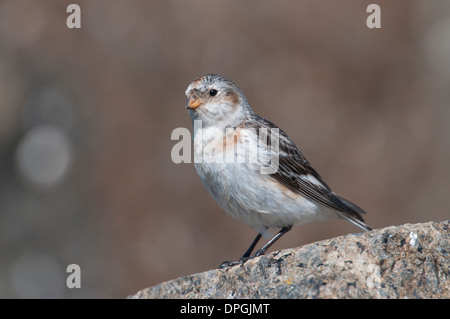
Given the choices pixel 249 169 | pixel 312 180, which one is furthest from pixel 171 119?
pixel 249 169

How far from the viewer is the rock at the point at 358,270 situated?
3.88 m

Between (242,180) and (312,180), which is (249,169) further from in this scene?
(312,180)

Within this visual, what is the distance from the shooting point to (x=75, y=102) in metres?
11.2

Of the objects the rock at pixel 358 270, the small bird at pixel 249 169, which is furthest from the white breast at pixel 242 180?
the rock at pixel 358 270

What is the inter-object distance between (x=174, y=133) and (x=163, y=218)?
1.53 metres

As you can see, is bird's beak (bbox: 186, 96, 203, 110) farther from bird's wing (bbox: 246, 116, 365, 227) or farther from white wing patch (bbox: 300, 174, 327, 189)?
white wing patch (bbox: 300, 174, 327, 189)

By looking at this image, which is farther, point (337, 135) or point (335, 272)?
point (337, 135)

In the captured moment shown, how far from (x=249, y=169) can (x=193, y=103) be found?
897 millimetres

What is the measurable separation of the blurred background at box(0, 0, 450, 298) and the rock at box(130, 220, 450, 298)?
18.4ft

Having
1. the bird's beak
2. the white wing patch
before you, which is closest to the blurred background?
the white wing patch

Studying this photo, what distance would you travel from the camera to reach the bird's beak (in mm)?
5758

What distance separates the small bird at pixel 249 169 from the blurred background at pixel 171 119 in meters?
4.16
